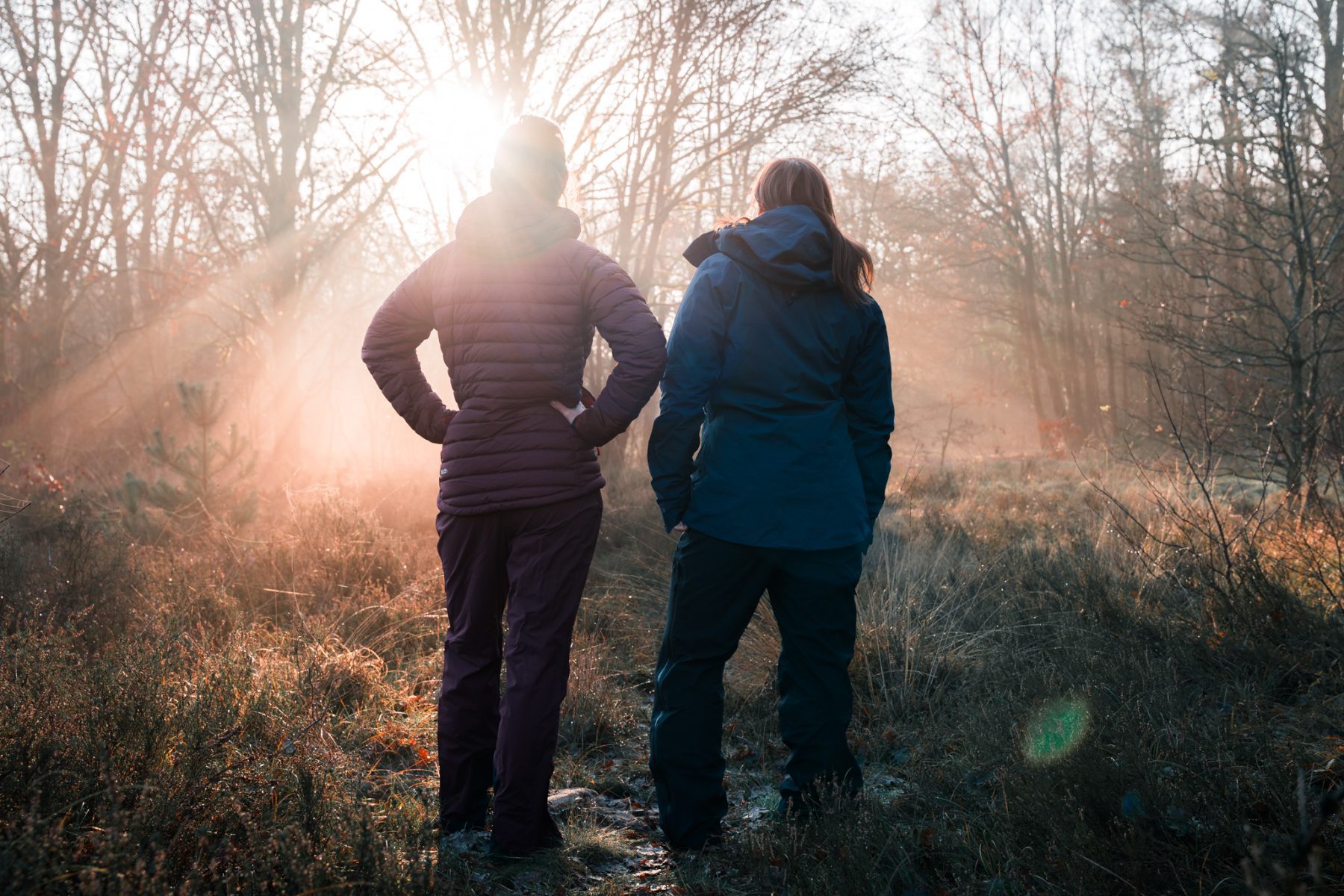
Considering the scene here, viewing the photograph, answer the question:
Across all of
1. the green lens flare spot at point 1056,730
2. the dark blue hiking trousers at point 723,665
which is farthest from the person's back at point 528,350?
the green lens flare spot at point 1056,730

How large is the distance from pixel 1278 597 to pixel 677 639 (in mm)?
2791

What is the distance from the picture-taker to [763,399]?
8.81 ft

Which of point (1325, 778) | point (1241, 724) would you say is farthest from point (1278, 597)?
point (1325, 778)

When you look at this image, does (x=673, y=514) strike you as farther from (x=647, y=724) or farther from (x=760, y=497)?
(x=647, y=724)

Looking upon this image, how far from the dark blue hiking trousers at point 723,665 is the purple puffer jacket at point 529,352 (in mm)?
483

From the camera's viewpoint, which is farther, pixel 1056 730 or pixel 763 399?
pixel 1056 730

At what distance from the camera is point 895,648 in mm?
4055

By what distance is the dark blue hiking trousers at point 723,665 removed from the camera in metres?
2.67

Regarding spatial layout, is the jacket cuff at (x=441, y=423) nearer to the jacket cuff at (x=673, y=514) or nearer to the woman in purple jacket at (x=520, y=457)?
the woman in purple jacket at (x=520, y=457)

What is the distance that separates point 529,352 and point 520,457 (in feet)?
1.05

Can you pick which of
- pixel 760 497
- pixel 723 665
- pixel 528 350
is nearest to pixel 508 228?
pixel 528 350

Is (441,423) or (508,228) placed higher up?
(508,228)

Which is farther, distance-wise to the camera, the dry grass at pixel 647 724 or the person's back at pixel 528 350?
the person's back at pixel 528 350

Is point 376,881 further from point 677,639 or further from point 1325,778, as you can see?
point 1325,778
